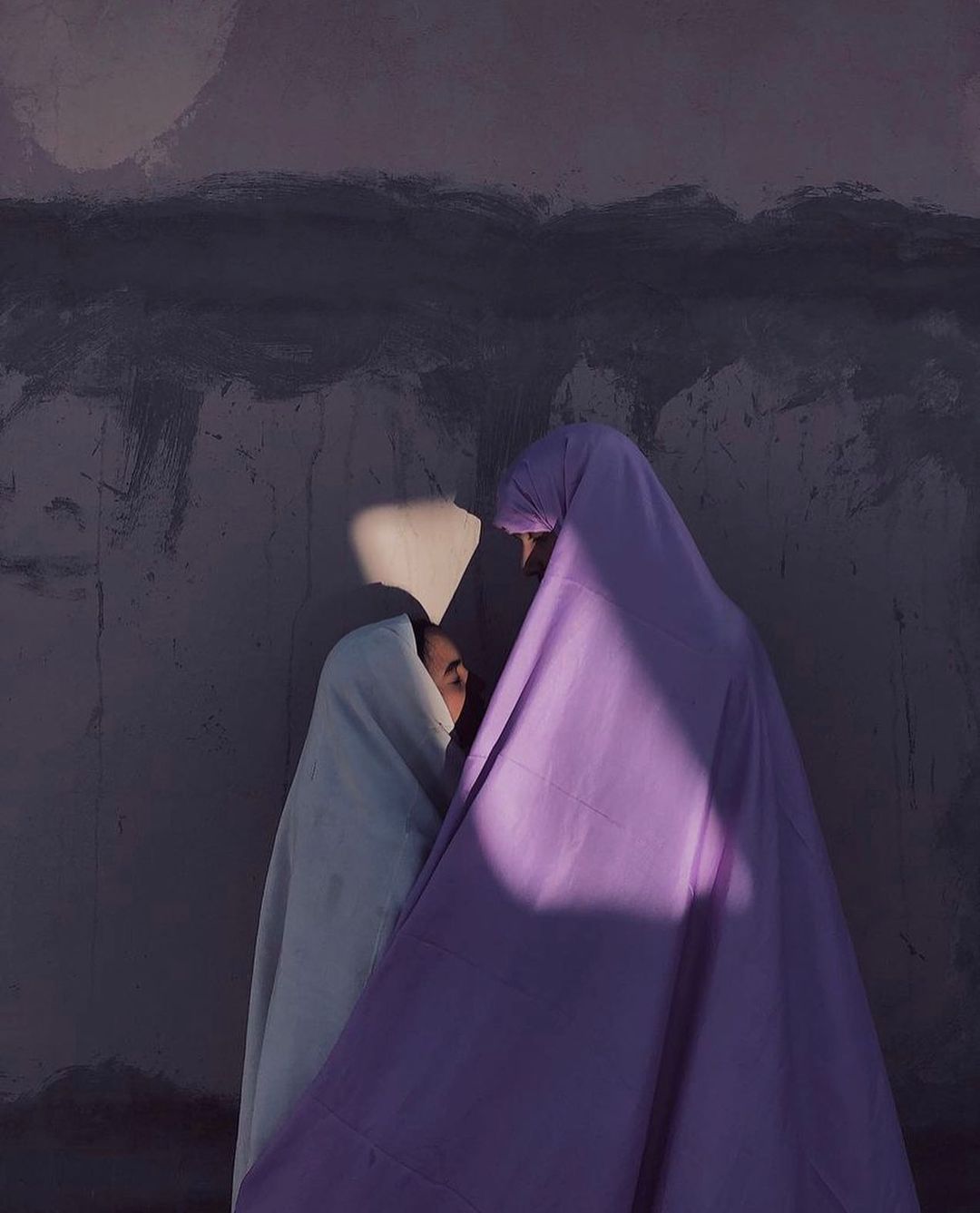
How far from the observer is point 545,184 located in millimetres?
2451

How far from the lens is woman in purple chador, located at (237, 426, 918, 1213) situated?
1864 millimetres

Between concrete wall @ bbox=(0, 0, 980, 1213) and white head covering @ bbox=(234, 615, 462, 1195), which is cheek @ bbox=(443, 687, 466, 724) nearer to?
white head covering @ bbox=(234, 615, 462, 1195)

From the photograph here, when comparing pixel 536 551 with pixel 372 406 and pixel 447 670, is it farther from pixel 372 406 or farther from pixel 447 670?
pixel 372 406

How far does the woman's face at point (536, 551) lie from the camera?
227cm

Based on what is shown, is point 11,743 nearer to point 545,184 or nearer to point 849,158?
point 545,184

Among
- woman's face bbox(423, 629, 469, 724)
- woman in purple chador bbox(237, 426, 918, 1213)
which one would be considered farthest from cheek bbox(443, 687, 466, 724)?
woman in purple chador bbox(237, 426, 918, 1213)

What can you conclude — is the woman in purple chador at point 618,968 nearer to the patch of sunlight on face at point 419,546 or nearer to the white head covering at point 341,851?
the white head covering at point 341,851

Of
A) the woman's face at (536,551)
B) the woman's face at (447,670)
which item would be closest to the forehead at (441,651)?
the woman's face at (447,670)

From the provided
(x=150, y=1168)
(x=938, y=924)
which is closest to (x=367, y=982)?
(x=150, y=1168)

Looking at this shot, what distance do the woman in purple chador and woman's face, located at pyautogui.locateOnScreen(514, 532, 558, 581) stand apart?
169 millimetres

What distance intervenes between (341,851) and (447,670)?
1.26ft

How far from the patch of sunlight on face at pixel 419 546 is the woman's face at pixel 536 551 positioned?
24 centimetres

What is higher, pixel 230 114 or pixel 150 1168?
pixel 230 114

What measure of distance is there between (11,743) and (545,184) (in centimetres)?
156
